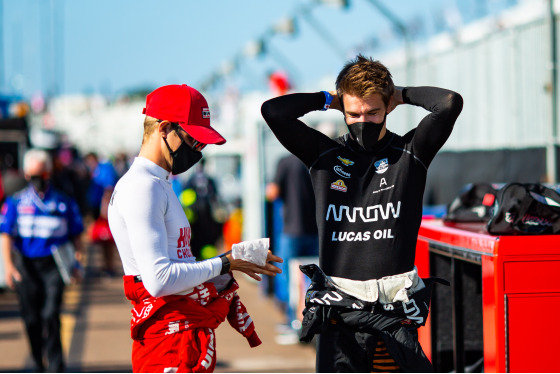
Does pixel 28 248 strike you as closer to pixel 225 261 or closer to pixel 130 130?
pixel 225 261

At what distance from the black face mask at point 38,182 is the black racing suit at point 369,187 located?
4.28m

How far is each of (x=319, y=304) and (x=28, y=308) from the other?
14.5 feet

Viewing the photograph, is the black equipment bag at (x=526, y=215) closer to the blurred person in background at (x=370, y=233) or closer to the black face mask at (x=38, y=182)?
the blurred person in background at (x=370, y=233)

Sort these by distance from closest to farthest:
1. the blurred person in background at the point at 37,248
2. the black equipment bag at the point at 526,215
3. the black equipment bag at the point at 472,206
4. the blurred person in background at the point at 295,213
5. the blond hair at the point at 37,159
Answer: the black equipment bag at the point at 526,215, the black equipment bag at the point at 472,206, the blurred person in background at the point at 37,248, the blond hair at the point at 37,159, the blurred person in background at the point at 295,213

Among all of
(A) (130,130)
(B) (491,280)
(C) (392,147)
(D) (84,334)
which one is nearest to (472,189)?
(B) (491,280)

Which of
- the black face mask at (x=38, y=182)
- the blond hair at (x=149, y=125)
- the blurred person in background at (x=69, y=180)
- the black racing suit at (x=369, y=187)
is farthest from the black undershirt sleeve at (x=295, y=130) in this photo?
the blurred person in background at (x=69, y=180)

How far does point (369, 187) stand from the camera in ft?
11.2

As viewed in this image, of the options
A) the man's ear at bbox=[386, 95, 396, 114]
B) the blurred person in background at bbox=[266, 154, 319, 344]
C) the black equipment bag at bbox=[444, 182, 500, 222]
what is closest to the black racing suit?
the man's ear at bbox=[386, 95, 396, 114]

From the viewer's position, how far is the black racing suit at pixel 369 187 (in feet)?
11.0

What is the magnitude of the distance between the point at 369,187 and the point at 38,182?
4628 mm

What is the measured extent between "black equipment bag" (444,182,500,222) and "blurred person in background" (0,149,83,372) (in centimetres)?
357

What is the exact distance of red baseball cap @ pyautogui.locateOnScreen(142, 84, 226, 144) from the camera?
3.31 meters

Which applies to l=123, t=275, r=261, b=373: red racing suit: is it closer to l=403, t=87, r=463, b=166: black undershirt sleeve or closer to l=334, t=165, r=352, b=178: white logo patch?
l=334, t=165, r=352, b=178: white logo patch

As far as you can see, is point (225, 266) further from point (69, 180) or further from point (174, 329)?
point (69, 180)
